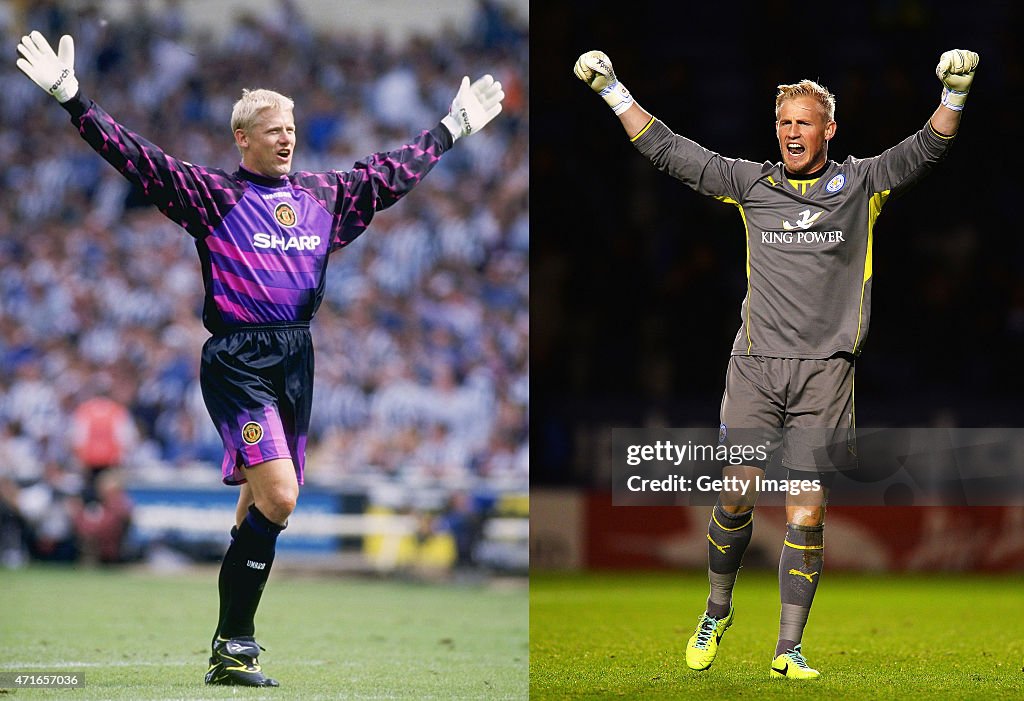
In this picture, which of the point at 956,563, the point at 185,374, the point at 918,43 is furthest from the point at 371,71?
the point at 956,563

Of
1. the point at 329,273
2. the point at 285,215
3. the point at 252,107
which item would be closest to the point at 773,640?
the point at 285,215

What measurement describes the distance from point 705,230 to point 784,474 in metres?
7.88

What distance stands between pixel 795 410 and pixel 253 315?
2039 mm

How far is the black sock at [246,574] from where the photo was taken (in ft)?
18.1

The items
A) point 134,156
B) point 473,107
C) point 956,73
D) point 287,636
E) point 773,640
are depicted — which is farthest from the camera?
point 287,636

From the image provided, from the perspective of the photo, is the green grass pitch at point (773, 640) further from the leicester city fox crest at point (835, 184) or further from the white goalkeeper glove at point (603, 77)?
the white goalkeeper glove at point (603, 77)

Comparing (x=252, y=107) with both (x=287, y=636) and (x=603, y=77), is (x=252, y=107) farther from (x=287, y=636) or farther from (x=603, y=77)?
(x=287, y=636)

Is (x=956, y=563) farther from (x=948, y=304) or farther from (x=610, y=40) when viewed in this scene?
(x=610, y=40)

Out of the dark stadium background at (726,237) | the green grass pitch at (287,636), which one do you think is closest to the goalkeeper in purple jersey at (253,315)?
the green grass pitch at (287,636)

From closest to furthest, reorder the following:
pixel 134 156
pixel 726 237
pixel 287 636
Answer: pixel 134 156 < pixel 287 636 < pixel 726 237

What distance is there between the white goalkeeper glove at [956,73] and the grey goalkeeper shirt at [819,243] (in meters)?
→ 0.13

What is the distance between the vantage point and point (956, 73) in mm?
4934

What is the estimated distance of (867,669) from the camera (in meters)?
5.72

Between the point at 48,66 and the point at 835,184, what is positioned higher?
the point at 48,66
